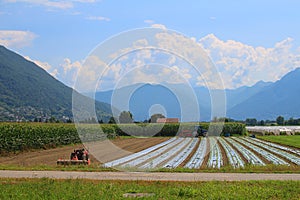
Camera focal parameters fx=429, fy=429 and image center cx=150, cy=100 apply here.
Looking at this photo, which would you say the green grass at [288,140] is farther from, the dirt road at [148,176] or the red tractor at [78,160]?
the dirt road at [148,176]

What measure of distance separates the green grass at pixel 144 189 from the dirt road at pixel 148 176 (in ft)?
5.25

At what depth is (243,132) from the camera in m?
91.9

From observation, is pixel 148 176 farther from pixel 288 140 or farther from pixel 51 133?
pixel 288 140

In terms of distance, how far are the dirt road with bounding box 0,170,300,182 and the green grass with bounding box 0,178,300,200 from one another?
1601mm

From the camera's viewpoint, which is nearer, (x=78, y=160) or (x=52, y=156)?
(x=78, y=160)

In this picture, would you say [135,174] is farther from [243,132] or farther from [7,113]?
[7,113]

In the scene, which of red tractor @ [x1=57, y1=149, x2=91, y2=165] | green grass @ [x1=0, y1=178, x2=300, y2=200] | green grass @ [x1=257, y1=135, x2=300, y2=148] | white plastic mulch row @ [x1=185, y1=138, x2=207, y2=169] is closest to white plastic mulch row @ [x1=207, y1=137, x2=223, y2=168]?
white plastic mulch row @ [x1=185, y1=138, x2=207, y2=169]

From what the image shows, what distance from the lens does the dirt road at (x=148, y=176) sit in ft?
60.2

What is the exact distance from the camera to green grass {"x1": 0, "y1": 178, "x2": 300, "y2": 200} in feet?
44.5

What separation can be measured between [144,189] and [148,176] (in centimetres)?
421

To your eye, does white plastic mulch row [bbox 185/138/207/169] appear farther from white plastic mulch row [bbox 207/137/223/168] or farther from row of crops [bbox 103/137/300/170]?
white plastic mulch row [bbox 207/137/223/168]

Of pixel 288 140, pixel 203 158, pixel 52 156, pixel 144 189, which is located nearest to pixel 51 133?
pixel 52 156

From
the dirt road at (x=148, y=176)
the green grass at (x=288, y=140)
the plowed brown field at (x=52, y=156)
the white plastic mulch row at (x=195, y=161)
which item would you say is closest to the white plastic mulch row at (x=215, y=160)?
the white plastic mulch row at (x=195, y=161)

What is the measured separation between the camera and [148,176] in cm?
1911
